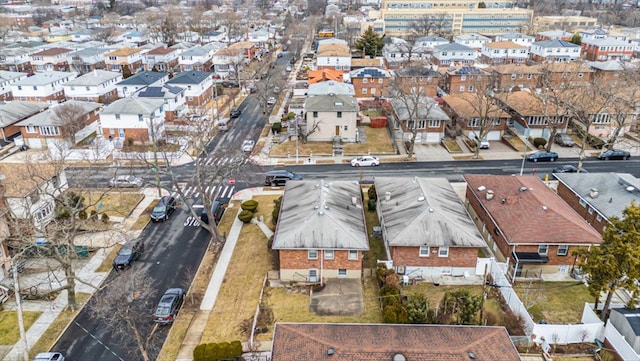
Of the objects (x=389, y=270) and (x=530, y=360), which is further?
(x=389, y=270)

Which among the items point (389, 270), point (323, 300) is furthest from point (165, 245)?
point (389, 270)

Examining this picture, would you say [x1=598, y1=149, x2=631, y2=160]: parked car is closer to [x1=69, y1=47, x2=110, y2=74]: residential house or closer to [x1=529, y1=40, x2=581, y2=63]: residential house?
[x1=529, y1=40, x2=581, y2=63]: residential house

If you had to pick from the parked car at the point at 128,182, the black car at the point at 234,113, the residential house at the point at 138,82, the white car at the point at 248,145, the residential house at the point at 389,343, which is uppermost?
the residential house at the point at 138,82

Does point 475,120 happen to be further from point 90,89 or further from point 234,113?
point 90,89

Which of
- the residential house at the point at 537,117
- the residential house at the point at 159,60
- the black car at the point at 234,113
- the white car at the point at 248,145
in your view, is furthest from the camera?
the residential house at the point at 159,60

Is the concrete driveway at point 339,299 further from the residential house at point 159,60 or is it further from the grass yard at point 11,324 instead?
the residential house at point 159,60

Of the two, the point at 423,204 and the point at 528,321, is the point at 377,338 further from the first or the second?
the point at 423,204

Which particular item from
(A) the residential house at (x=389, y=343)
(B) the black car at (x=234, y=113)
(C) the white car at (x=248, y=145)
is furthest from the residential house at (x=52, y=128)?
(A) the residential house at (x=389, y=343)
